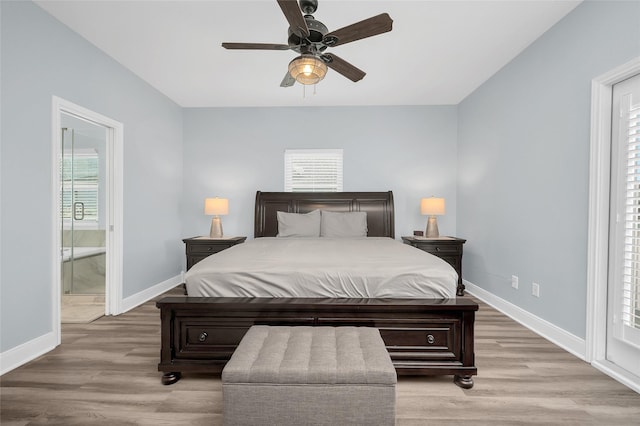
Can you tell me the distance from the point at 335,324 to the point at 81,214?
168 inches

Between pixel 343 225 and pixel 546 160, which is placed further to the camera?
pixel 343 225

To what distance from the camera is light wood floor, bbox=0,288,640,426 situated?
177 cm

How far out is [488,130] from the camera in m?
3.99

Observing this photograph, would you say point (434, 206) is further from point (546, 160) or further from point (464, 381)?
point (464, 381)

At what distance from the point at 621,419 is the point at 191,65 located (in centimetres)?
450

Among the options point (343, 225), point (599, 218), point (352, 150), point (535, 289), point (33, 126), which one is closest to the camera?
point (599, 218)

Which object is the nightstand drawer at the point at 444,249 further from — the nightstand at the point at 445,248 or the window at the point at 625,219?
the window at the point at 625,219

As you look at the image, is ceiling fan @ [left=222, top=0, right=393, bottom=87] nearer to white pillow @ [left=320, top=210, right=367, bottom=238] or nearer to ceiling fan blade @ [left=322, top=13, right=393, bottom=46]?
ceiling fan blade @ [left=322, top=13, right=393, bottom=46]

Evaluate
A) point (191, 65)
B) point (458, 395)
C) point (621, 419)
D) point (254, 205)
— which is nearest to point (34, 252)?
point (191, 65)

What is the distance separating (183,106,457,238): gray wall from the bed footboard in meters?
2.87

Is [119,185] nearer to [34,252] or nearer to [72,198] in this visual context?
[34,252]

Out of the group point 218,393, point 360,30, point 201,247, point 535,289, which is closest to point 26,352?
point 218,393

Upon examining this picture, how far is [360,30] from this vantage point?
2.15 metres

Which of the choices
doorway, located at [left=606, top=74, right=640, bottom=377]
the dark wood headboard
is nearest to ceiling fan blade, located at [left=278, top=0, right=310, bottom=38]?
doorway, located at [left=606, top=74, right=640, bottom=377]
